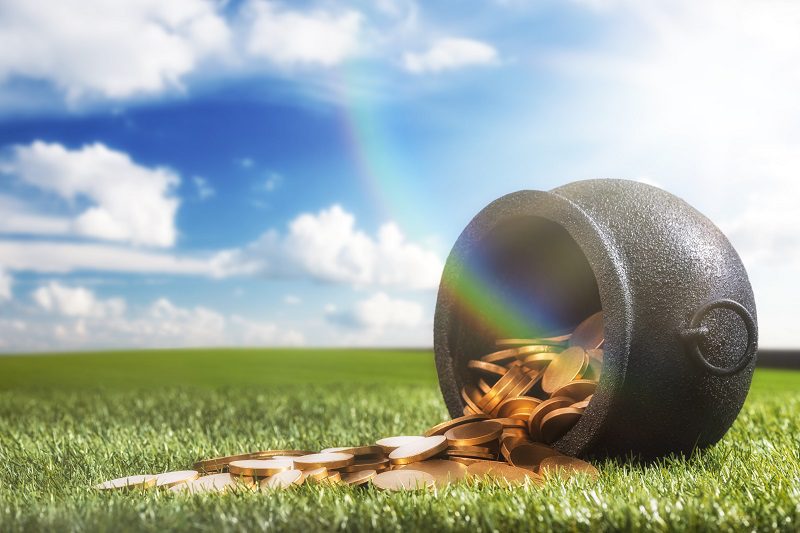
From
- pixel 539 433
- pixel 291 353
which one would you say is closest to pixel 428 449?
→ pixel 539 433

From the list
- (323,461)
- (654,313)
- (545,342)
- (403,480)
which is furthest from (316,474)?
(654,313)

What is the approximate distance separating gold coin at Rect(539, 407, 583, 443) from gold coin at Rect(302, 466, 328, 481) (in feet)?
4.43

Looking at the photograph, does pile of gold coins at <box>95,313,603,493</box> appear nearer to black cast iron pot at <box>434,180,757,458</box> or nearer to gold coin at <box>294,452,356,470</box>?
gold coin at <box>294,452,356,470</box>

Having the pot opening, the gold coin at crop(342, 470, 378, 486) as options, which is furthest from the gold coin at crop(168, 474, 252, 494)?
the pot opening

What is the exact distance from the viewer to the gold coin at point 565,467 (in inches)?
158

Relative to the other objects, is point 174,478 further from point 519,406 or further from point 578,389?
point 578,389

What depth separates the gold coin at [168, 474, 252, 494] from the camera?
12.3ft

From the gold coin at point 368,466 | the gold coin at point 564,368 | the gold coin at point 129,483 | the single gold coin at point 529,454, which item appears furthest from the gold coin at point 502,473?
the gold coin at point 129,483

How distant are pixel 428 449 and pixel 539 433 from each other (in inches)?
29.5

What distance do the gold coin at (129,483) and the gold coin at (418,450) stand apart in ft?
4.32

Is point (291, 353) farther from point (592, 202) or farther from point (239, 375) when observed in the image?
point (592, 202)

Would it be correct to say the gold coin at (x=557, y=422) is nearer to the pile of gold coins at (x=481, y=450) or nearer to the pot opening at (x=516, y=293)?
the pile of gold coins at (x=481, y=450)

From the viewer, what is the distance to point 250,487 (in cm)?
377

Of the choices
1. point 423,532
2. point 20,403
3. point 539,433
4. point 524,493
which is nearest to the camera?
point 423,532
